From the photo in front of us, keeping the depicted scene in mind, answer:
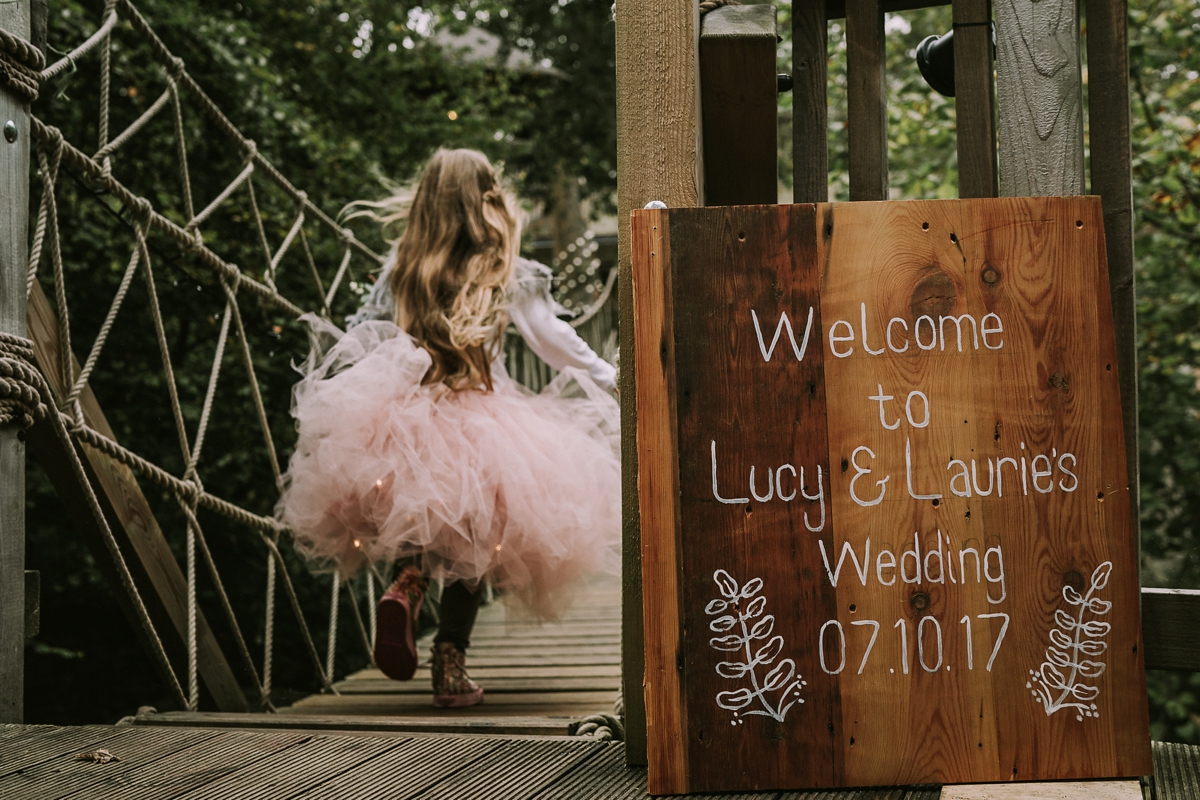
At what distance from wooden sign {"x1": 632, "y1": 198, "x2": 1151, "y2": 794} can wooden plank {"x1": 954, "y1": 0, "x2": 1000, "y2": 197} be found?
165 millimetres

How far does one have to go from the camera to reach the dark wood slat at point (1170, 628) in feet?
4.13

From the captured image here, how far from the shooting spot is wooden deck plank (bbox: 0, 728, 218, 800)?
1227mm

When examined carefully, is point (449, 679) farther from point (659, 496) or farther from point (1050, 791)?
point (1050, 791)

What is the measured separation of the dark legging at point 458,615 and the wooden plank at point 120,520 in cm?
48

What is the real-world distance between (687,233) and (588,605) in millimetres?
2563

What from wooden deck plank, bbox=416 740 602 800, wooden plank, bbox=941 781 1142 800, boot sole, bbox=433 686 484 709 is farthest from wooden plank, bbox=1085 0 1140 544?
boot sole, bbox=433 686 484 709

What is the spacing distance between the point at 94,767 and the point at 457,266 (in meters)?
1.46

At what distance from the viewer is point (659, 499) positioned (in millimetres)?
1174

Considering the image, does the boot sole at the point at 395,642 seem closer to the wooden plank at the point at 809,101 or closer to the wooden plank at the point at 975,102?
the wooden plank at the point at 809,101

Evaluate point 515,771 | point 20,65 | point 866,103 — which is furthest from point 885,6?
point 20,65

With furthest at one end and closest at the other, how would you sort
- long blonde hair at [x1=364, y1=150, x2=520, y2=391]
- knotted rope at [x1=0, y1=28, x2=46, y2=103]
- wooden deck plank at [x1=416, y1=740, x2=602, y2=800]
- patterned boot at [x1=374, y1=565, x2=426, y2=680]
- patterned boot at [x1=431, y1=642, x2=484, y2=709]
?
1. long blonde hair at [x1=364, y1=150, x2=520, y2=391]
2. patterned boot at [x1=431, y1=642, x2=484, y2=709]
3. patterned boot at [x1=374, y1=565, x2=426, y2=680]
4. knotted rope at [x1=0, y1=28, x2=46, y2=103]
5. wooden deck plank at [x1=416, y1=740, x2=602, y2=800]

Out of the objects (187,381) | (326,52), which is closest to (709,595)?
(187,381)

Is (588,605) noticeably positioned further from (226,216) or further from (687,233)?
(687,233)

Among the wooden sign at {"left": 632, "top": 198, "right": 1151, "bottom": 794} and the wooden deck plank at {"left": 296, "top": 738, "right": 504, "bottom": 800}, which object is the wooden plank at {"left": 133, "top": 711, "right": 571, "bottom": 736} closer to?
the wooden deck plank at {"left": 296, "top": 738, "right": 504, "bottom": 800}
